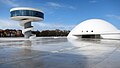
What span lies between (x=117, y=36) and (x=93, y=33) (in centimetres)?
1002

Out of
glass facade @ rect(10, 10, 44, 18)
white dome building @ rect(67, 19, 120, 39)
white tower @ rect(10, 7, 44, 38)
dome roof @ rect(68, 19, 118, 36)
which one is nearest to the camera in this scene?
glass facade @ rect(10, 10, 44, 18)

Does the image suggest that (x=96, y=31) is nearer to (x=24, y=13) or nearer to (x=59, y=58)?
(x=24, y=13)

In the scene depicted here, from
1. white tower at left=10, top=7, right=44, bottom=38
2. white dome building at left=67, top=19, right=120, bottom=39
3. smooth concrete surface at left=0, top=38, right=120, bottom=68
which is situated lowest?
smooth concrete surface at left=0, top=38, right=120, bottom=68

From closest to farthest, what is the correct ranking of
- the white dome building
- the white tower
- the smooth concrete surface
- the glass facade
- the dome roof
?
1. the smooth concrete surface
2. the glass facade
3. the white tower
4. the white dome building
5. the dome roof

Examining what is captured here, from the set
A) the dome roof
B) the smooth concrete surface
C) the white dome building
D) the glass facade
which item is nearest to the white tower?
the glass facade

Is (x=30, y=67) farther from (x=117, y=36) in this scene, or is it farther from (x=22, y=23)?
(x=117, y=36)

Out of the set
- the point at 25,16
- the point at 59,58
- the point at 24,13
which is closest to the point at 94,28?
the point at 25,16

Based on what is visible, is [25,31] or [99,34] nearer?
[25,31]

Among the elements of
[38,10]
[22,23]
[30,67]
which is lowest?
[30,67]

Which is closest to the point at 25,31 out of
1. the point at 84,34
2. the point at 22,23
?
the point at 22,23

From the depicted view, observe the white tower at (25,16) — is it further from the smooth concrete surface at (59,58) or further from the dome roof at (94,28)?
the smooth concrete surface at (59,58)

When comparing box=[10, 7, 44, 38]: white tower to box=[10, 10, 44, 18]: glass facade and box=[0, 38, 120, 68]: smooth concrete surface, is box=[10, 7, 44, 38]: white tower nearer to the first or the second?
box=[10, 10, 44, 18]: glass facade

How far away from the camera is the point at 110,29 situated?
3393 inches

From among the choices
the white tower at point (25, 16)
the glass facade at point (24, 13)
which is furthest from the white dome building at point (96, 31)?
the white tower at point (25, 16)
